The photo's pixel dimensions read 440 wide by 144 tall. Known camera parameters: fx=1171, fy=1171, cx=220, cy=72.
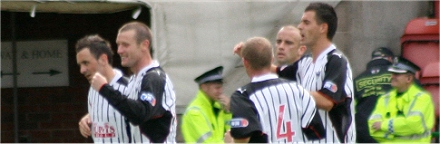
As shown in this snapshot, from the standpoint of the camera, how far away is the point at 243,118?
6066 millimetres

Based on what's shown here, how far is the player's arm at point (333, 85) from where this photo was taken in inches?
249

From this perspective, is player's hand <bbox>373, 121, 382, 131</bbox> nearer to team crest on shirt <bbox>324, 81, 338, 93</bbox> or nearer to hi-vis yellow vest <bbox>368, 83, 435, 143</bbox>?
hi-vis yellow vest <bbox>368, 83, 435, 143</bbox>

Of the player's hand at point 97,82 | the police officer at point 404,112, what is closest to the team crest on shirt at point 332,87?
the player's hand at point 97,82

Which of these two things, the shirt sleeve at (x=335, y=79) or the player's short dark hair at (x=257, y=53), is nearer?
the player's short dark hair at (x=257, y=53)

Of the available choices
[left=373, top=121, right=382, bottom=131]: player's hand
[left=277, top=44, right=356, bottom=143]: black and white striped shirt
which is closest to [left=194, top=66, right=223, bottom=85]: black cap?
[left=373, top=121, right=382, bottom=131]: player's hand

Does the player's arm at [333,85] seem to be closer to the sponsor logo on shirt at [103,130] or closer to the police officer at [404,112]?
the sponsor logo on shirt at [103,130]

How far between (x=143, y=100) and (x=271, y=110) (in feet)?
2.41

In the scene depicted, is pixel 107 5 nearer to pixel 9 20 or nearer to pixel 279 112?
pixel 9 20

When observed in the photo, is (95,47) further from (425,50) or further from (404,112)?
(425,50)

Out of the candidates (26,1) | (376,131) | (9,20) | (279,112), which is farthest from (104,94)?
(9,20)

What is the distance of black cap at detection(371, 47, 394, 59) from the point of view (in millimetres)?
10109

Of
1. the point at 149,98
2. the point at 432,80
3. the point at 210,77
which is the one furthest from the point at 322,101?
the point at 432,80

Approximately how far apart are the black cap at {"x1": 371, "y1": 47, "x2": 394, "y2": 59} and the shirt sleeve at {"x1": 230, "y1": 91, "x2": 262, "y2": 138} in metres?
4.15

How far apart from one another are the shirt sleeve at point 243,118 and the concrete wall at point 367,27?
4216 millimetres
